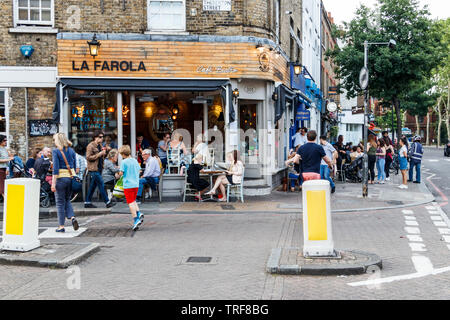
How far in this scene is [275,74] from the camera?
57.9ft

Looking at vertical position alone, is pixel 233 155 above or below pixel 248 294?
above

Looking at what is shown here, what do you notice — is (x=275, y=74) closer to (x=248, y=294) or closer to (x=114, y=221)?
(x=114, y=221)

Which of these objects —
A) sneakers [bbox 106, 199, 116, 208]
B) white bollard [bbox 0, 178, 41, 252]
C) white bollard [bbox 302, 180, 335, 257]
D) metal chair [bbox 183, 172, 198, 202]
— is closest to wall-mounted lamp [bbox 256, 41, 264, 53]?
metal chair [bbox 183, 172, 198, 202]

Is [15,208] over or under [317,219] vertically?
over

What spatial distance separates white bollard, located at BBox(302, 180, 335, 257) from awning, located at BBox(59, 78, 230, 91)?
8.72 m

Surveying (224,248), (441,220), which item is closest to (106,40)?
(224,248)

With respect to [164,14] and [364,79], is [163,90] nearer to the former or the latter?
[164,14]

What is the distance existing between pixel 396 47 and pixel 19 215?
22.8 metres

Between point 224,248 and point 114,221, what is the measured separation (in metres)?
4.09

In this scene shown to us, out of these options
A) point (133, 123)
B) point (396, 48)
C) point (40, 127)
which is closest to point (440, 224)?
point (133, 123)

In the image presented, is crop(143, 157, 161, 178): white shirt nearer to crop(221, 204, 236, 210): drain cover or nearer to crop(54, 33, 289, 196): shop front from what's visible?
crop(54, 33, 289, 196): shop front

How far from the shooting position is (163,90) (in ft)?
52.7

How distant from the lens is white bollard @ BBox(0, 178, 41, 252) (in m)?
8.10
